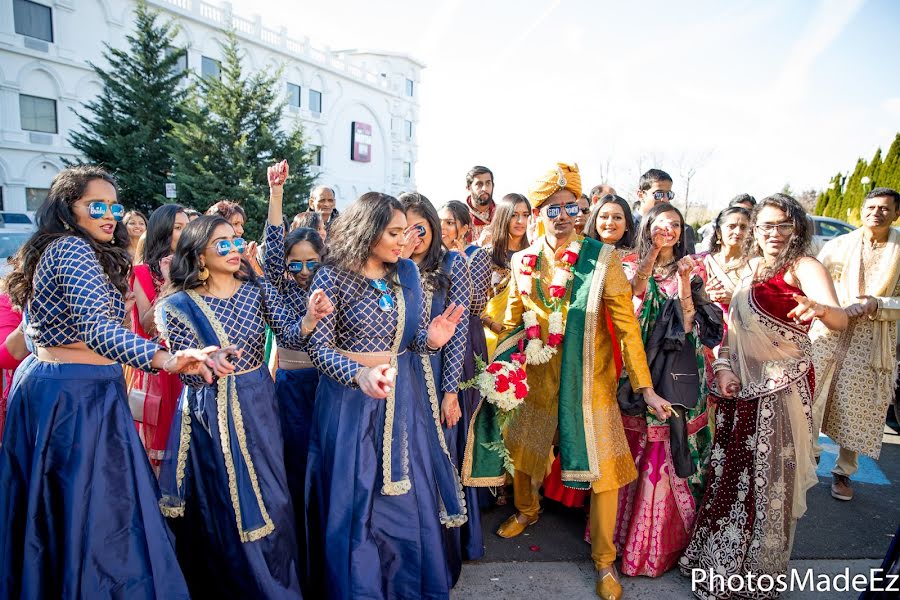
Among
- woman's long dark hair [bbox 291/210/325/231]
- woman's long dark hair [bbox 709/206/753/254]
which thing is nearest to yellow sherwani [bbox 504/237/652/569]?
woman's long dark hair [bbox 709/206/753/254]

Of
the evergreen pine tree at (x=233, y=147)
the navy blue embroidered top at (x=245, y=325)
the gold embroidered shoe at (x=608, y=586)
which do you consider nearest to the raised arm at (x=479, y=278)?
the navy blue embroidered top at (x=245, y=325)

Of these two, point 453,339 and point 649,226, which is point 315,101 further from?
point 453,339

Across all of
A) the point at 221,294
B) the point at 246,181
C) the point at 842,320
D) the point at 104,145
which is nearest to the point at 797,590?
the point at 842,320

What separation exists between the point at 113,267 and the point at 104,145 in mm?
20921

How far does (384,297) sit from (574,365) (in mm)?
1247

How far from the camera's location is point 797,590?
10.6 feet

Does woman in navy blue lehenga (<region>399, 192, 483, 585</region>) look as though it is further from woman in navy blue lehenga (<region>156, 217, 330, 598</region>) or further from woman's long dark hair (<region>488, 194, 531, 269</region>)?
woman's long dark hair (<region>488, 194, 531, 269</region>)

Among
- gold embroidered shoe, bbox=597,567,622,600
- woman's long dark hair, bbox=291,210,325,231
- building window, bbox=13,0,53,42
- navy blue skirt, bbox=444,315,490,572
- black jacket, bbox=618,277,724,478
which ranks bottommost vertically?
gold embroidered shoe, bbox=597,567,622,600

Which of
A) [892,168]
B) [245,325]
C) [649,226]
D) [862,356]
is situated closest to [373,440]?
[245,325]

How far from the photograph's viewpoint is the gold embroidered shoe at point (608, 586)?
10.2ft

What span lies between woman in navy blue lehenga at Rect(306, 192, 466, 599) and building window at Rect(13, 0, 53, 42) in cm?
2775

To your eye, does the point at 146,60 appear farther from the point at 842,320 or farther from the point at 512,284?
the point at 842,320

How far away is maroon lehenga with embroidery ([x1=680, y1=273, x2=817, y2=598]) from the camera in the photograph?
10.1 feet

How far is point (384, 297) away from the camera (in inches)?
109
